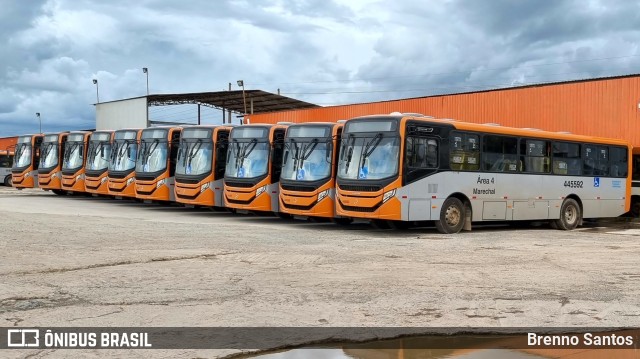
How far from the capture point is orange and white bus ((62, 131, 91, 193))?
29.6 metres

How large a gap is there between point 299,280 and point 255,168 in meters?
11.6

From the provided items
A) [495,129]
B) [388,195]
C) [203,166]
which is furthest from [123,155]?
[495,129]

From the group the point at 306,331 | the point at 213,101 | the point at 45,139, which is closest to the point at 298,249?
the point at 306,331

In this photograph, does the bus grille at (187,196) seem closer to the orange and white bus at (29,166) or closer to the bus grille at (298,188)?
the bus grille at (298,188)

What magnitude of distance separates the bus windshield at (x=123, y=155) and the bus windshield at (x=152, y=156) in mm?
877

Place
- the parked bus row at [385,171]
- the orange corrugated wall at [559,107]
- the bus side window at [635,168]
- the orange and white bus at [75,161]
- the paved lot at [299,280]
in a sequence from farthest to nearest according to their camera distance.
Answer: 1. the orange and white bus at [75,161]
2. the orange corrugated wall at [559,107]
3. the bus side window at [635,168]
4. the parked bus row at [385,171]
5. the paved lot at [299,280]

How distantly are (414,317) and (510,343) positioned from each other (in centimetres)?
115

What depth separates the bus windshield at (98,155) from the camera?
1102 inches

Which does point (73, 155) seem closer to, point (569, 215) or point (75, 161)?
point (75, 161)

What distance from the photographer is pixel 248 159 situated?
2075cm

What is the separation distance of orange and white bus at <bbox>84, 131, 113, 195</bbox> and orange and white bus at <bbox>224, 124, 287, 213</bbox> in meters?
8.80

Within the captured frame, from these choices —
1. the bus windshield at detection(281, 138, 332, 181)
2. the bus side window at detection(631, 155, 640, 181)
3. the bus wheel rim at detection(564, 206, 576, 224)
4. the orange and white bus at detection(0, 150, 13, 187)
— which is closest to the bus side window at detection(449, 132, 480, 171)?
the bus windshield at detection(281, 138, 332, 181)

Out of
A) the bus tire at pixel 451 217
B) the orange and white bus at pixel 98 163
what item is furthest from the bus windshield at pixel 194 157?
the bus tire at pixel 451 217

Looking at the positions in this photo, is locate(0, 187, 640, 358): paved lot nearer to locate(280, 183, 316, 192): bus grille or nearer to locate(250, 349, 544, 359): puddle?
locate(250, 349, 544, 359): puddle
